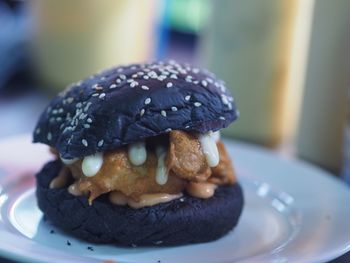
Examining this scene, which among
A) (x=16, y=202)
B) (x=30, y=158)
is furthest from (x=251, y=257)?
(x=30, y=158)

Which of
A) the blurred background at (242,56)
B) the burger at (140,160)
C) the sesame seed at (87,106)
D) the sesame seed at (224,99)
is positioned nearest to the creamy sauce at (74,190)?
the burger at (140,160)

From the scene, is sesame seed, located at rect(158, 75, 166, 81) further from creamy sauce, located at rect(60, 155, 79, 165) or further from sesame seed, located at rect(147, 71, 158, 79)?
creamy sauce, located at rect(60, 155, 79, 165)

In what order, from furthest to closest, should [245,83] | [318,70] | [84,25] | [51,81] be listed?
1. [51,81]
2. [84,25]
3. [245,83]
4. [318,70]

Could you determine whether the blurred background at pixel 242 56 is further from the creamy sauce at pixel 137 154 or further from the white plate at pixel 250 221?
the creamy sauce at pixel 137 154

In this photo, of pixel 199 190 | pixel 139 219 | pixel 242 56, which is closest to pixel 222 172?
pixel 199 190

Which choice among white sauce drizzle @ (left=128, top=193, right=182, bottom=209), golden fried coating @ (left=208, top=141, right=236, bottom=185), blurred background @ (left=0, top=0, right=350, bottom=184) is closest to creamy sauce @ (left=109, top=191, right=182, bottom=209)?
white sauce drizzle @ (left=128, top=193, right=182, bottom=209)

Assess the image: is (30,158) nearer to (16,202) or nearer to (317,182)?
(16,202)

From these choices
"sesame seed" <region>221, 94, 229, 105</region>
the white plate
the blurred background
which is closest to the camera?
the white plate
